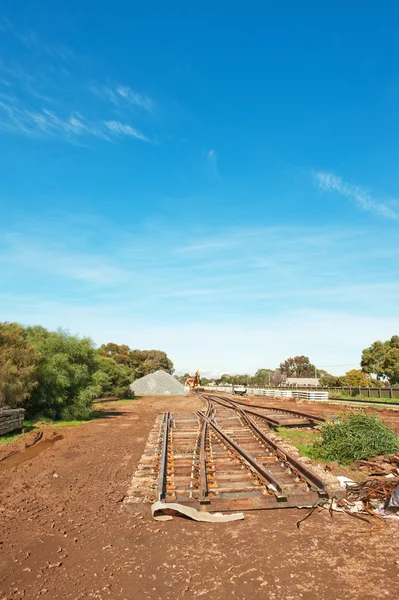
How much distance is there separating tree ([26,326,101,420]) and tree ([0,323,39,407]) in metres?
1.07

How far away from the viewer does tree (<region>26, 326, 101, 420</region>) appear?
2216 cm

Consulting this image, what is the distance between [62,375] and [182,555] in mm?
19470

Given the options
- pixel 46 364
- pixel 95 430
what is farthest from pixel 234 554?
pixel 46 364

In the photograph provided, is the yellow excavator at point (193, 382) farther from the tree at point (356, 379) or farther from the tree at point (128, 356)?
the tree at point (356, 379)

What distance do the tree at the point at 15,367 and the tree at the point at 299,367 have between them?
384ft

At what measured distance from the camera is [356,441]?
9844 millimetres

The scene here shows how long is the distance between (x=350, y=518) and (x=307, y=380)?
313 ft

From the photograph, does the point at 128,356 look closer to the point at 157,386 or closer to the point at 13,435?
the point at 157,386

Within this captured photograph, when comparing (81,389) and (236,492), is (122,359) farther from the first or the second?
(236,492)

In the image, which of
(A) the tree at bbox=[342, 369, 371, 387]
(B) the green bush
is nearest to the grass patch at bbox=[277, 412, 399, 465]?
(B) the green bush

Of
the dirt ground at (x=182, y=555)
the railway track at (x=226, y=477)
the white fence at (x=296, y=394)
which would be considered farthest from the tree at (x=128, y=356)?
the dirt ground at (x=182, y=555)

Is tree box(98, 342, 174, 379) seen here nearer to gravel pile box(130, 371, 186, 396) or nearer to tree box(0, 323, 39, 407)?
gravel pile box(130, 371, 186, 396)

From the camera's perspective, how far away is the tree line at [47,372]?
19312 mm

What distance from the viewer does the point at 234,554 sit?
486cm
